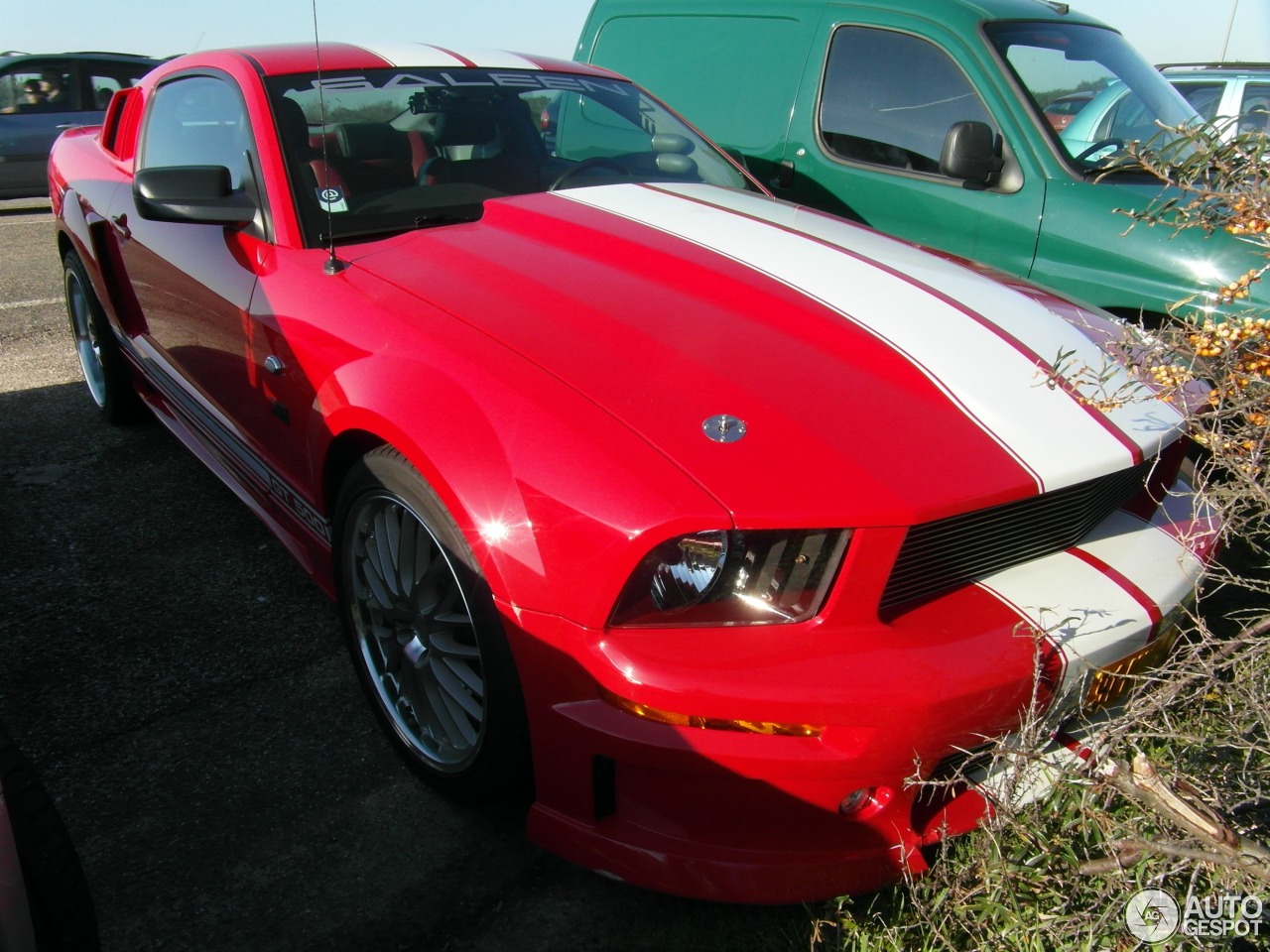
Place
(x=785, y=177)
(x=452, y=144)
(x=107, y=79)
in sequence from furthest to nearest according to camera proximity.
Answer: (x=107, y=79)
(x=785, y=177)
(x=452, y=144)

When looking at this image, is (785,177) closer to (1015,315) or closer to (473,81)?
(473,81)

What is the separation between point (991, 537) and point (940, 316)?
0.59 m

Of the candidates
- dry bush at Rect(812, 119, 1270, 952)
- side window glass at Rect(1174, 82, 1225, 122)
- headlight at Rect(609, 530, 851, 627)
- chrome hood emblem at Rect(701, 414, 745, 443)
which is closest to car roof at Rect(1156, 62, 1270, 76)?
side window glass at Rect(1174, 82, 1225, 122)

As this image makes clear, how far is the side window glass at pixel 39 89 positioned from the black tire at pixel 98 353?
23.5 feet

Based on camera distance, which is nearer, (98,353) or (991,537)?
(991,537)

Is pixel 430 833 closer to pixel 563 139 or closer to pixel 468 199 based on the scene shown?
pixel 468 199

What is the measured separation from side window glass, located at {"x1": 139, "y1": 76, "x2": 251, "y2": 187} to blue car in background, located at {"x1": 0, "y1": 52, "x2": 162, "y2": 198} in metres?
7.64

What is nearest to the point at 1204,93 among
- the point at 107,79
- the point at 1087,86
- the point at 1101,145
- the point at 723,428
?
the point at 1087,86

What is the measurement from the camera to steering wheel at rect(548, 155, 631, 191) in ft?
9.88

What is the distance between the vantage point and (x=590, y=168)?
3.11 metres

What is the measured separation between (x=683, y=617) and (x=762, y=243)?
47.8 inches

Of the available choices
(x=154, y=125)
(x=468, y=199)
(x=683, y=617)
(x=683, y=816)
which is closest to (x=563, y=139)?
(x=468, y=199)

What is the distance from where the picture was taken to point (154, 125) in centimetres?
354

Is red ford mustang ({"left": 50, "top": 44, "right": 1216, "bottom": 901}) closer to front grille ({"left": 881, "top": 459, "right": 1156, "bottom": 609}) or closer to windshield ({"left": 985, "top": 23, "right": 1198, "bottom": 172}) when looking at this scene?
front grille ({"left": 881, "top": 459, "right": 1156, "bottom": 609})
